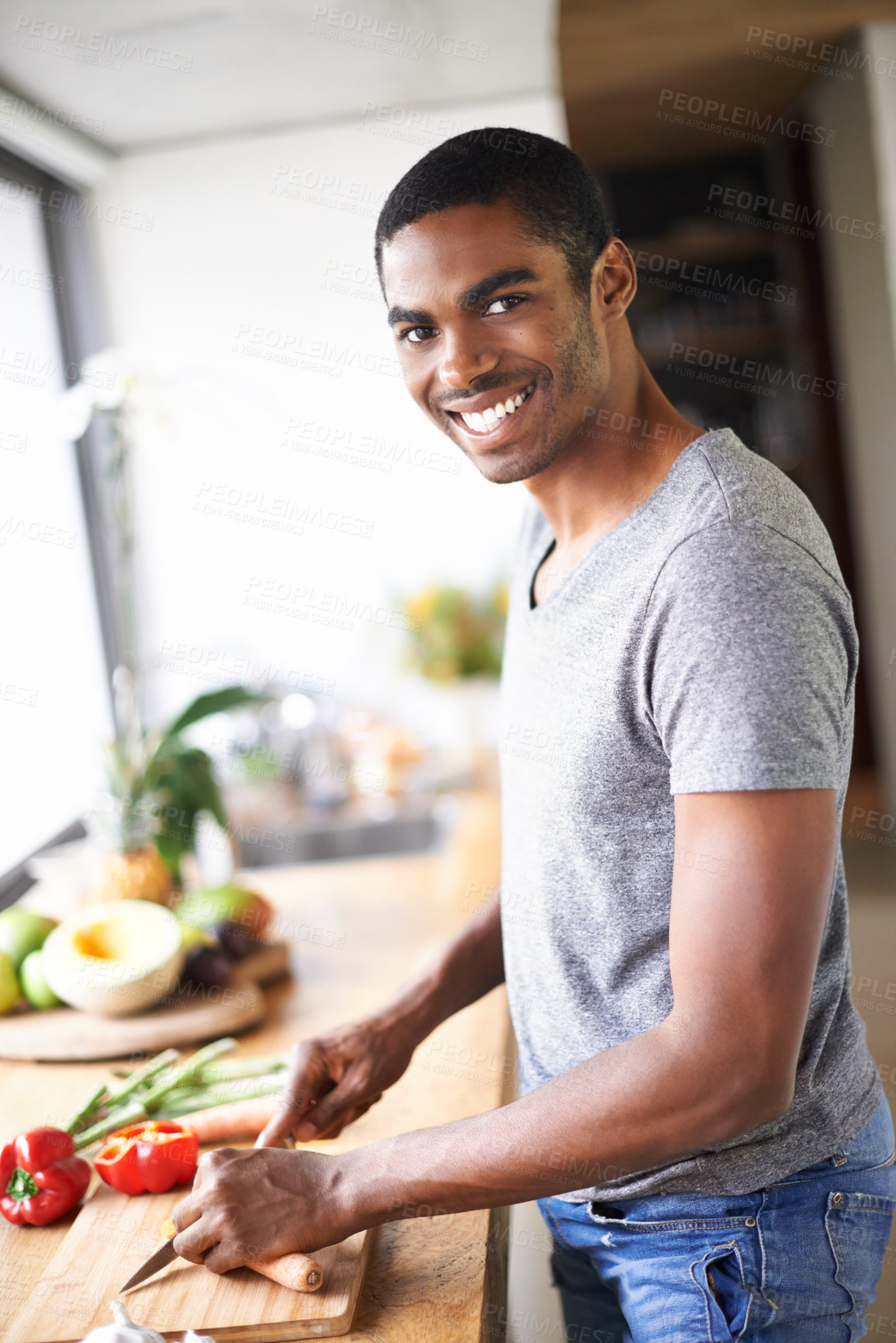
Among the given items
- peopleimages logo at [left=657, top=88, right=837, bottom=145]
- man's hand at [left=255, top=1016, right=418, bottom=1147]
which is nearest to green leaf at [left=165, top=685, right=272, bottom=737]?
man's hand at [left=255, top=1016, right=418, bottom=1147]

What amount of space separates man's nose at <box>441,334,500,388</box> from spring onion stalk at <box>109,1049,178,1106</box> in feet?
2.72

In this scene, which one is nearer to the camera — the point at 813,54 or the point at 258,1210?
the point at 258,1210

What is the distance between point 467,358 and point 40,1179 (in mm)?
819

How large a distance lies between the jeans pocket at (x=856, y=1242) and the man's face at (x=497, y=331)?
0.62 m

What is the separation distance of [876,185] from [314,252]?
1.78 meters

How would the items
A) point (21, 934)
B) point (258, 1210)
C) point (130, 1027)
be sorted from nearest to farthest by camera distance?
1. point (258, 1210)
2. point (130, 1027)
3. point (21, 934)

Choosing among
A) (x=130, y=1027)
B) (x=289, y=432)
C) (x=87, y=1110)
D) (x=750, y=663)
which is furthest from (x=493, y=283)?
(x=289, y=432)

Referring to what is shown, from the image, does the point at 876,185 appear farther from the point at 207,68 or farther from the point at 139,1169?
the point at 139,1169

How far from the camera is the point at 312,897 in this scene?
192 cm

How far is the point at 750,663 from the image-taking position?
0.66m

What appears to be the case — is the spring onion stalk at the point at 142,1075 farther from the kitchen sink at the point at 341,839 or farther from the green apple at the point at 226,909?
the kitchen sink at the point at 341,839

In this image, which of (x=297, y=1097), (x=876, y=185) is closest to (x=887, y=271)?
(x=876, y=185)

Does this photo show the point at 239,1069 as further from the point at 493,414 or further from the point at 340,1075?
the point at 493,414

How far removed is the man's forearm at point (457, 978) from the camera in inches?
43.6
